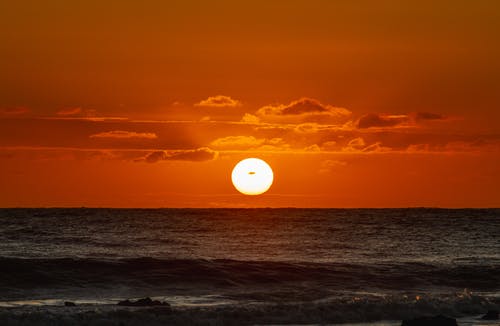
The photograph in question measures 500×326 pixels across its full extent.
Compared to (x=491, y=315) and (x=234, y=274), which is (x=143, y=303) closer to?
(x=234, y=274)

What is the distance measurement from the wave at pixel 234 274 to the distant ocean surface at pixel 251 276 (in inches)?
2.0

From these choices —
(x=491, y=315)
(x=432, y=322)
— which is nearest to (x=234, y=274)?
(x=491, y=315)

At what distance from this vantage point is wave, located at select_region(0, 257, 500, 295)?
38375 mm

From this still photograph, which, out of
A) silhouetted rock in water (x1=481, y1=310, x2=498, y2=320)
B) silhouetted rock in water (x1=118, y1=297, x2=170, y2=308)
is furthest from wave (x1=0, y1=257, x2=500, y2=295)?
silhouetted rock in water (x1=481, y1=310, x2=498, y2=320)

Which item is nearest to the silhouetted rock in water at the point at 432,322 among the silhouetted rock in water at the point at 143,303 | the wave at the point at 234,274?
the silhouetted rock in water at the point at 143,303

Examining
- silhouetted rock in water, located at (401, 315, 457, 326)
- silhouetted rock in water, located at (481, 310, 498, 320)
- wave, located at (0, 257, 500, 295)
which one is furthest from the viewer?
wave, located at (0, 257, 500, 295)

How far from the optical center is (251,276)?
40000 mm

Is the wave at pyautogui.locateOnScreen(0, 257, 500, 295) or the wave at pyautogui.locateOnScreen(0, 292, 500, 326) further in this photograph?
the wave at pyautogui.locateOnScreen(0, 257, 500, 295)

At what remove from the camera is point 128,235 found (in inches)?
2603

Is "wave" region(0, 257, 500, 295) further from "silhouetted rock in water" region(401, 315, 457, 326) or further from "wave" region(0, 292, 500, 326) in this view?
"silhouetted rock in water" region(401, 315, 457, 326)

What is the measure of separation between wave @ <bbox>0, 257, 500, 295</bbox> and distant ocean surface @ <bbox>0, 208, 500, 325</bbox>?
0.05 m

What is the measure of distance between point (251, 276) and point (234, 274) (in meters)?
0.95

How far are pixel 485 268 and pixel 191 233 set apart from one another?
30.3 m

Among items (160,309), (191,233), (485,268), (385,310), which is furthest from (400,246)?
(160,309)
